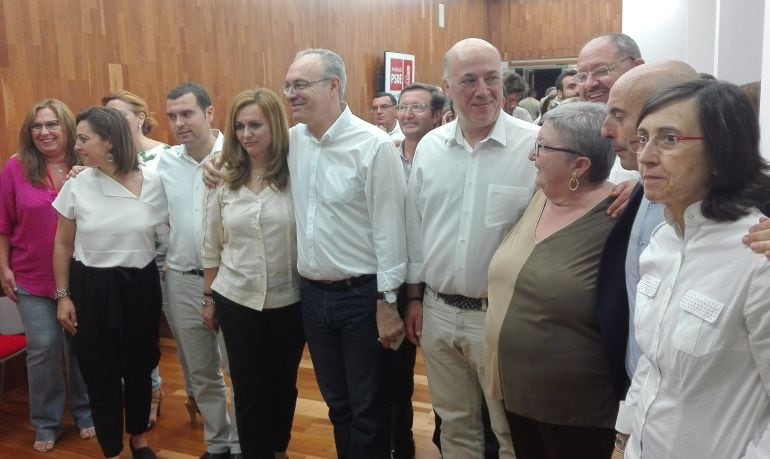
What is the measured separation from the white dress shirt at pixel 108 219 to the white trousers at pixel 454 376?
134 centimetres

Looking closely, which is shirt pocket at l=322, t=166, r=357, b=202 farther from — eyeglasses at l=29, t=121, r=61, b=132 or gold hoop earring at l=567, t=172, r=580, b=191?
eyeglasses at l=29, t=121, r=61, b=132

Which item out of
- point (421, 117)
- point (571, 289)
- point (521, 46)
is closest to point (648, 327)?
point (571, 289)

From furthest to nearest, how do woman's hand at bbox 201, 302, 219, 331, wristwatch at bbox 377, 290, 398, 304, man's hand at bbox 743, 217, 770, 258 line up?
woman's hand at bbox 201, 302, 219, 331 < wristwatch at bbox 377, 290, 398, 304 < man's hand at bbox 743, 217, 770, 258

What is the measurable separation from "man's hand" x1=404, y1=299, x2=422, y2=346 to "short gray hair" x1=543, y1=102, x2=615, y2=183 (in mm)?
828

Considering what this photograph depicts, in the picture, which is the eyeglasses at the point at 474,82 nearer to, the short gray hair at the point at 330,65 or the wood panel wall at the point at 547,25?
the short gray hair at the point at 330,65

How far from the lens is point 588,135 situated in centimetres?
173

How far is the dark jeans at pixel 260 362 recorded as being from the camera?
243 centimetres

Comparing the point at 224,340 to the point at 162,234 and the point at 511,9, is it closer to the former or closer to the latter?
the point at 162,234

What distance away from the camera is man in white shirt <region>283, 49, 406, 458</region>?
2.23 m

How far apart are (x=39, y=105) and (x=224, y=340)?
5.68ft

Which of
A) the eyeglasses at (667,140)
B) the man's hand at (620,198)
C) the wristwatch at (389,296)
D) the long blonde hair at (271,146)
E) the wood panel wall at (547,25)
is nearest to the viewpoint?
the eyeglasses at (667,140)

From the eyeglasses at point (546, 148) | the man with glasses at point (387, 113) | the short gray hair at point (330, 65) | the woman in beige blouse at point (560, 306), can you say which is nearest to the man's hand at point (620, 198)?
the woman in beige blouse at point (560, 306)

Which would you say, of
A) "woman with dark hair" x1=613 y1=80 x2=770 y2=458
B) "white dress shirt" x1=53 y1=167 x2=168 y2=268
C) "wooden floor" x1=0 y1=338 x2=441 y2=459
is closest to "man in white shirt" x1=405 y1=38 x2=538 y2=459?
"woman with dark hair" x1=613 y1=80 x2=770 y2=458

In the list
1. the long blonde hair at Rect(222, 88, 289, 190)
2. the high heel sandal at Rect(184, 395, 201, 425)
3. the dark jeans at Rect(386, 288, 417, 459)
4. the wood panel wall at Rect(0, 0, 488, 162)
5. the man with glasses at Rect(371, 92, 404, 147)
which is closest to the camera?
the long blonde hair at Rect(222, 88, 289, 190)
